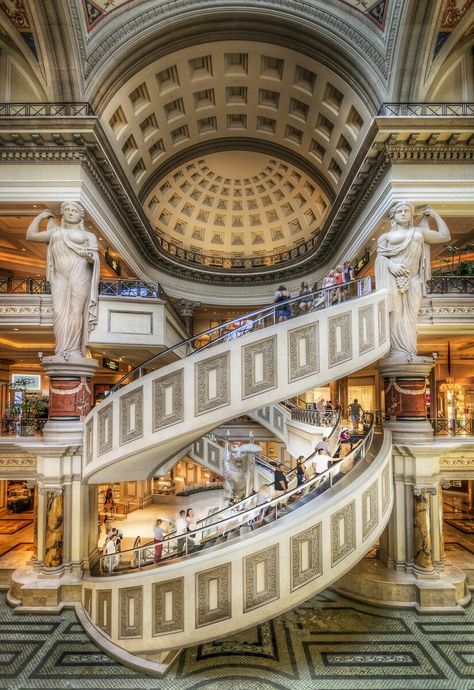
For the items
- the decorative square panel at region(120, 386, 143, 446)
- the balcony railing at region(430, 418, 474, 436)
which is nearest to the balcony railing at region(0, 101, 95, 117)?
the decorative square panel at region(120, 386, 143, 446)

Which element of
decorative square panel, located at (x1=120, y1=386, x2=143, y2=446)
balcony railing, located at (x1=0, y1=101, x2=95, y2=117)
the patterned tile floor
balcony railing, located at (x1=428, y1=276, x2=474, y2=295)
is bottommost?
the patterned tile floor

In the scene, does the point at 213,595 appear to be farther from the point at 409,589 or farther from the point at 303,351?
the point at 409,589

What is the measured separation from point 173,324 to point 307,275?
9.79m

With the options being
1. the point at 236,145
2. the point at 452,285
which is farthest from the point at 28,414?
the point at 236,145

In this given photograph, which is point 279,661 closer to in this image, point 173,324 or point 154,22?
point 173,324

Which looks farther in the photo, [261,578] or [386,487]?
[386,487]

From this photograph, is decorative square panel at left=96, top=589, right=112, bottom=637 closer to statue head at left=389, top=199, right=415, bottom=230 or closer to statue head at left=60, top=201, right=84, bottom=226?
statue head at left=60, top=201, right=84, bottom=226

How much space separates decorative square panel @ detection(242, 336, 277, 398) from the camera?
712 centimetres

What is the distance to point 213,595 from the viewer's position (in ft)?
21.1

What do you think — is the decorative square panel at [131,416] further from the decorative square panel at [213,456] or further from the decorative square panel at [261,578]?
the decorative square panel at [213,456]

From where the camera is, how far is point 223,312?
2328 cm

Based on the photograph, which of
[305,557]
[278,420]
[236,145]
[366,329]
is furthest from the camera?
[236,145]

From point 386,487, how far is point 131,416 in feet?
16.4

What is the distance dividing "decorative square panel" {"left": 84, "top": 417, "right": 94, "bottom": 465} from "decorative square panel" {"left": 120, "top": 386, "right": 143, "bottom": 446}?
90 cm
